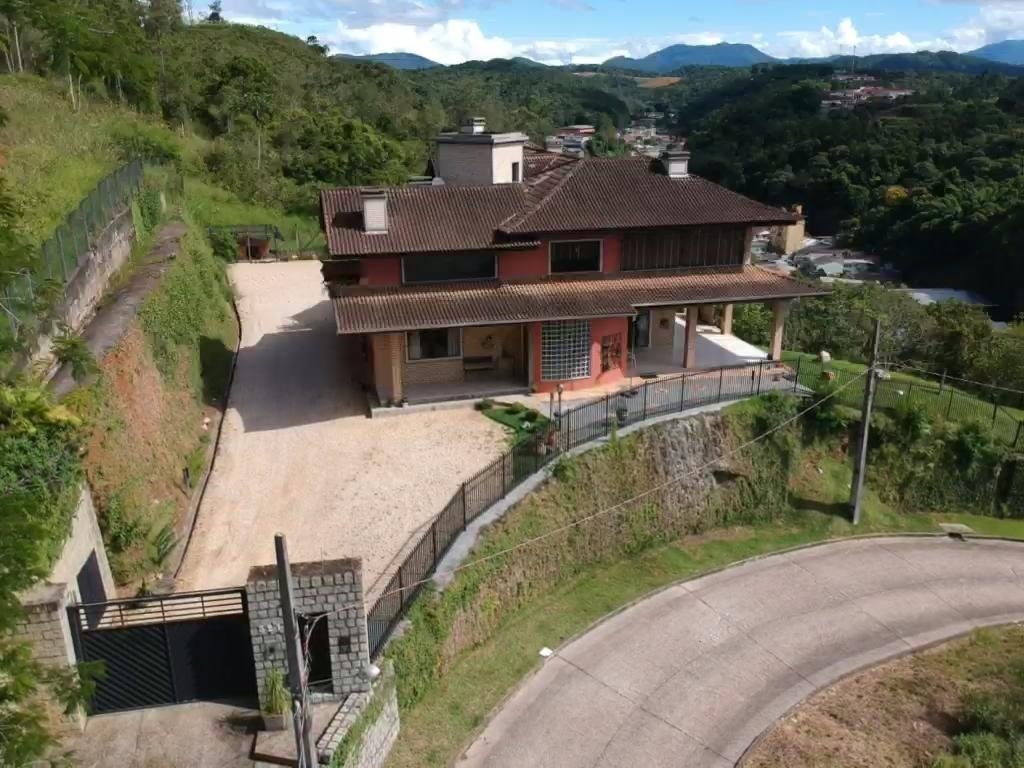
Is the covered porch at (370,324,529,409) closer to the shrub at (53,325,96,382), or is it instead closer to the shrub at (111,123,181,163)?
the shrub at (53,325,96,382)

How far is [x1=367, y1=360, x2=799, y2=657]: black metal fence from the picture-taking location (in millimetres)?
15531

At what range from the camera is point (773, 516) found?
25375 millimetres

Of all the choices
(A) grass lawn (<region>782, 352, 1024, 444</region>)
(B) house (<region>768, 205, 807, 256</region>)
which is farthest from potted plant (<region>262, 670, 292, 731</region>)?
(B) house (<region>768, 205, 807, 256</region>)

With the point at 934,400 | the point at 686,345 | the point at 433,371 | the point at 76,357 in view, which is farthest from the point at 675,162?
the point at 76,357

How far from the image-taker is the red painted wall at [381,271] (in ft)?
82.2

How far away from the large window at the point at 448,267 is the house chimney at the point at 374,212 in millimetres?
1303

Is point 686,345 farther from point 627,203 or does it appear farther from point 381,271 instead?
point 381,271

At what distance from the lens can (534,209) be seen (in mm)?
26531

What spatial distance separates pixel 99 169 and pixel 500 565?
79.3 ft

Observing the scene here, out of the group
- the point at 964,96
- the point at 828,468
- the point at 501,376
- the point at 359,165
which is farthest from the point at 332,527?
the point at 964,96

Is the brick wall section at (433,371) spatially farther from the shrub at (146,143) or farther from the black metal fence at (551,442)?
the shrub at (146,143)

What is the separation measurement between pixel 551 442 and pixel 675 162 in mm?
13259

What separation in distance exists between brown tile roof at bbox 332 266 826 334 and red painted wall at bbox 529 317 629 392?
0.78 m

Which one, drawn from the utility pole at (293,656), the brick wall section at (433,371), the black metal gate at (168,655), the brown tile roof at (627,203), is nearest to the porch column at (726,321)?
the brown tile roof at (627,203)
